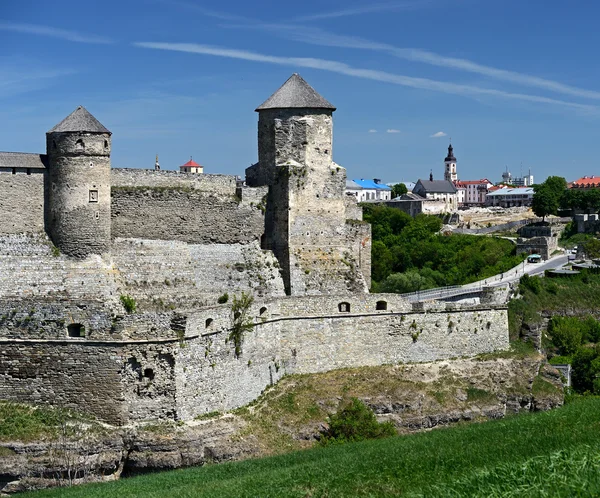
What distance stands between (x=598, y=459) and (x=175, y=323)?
1568cm

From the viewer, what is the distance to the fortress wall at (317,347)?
33375mm

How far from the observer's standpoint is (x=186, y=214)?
Result: 129 ft

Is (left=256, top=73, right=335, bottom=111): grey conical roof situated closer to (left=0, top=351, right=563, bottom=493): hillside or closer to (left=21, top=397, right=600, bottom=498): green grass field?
(left=0, top=351, right=563, bottom=493): hillside

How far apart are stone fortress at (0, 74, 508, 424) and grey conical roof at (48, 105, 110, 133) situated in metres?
0.05

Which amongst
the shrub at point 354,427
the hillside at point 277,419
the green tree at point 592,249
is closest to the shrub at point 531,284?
the hillside at point 277,419

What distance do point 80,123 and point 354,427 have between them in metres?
14.0

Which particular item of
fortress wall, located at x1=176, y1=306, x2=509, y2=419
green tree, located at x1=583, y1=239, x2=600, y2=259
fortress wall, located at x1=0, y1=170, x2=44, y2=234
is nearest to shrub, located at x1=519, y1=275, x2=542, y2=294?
fortress wall, located at x1=176, y1=306, x2=509, y2=419

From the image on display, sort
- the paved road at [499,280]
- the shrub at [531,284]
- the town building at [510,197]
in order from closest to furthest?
the paved road at [499,280] < the shrub at [531,284] < the town building at [510,197]

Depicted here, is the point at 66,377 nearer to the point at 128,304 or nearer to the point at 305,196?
the point at 128,304

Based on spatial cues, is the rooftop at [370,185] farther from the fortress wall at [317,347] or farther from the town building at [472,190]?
the fortress wall at [317,347]

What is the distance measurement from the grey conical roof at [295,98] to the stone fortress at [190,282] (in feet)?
0.22

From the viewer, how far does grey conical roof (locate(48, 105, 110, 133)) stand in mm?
36125

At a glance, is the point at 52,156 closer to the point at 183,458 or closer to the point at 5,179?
the point at 5,179

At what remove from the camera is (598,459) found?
20.3 m
